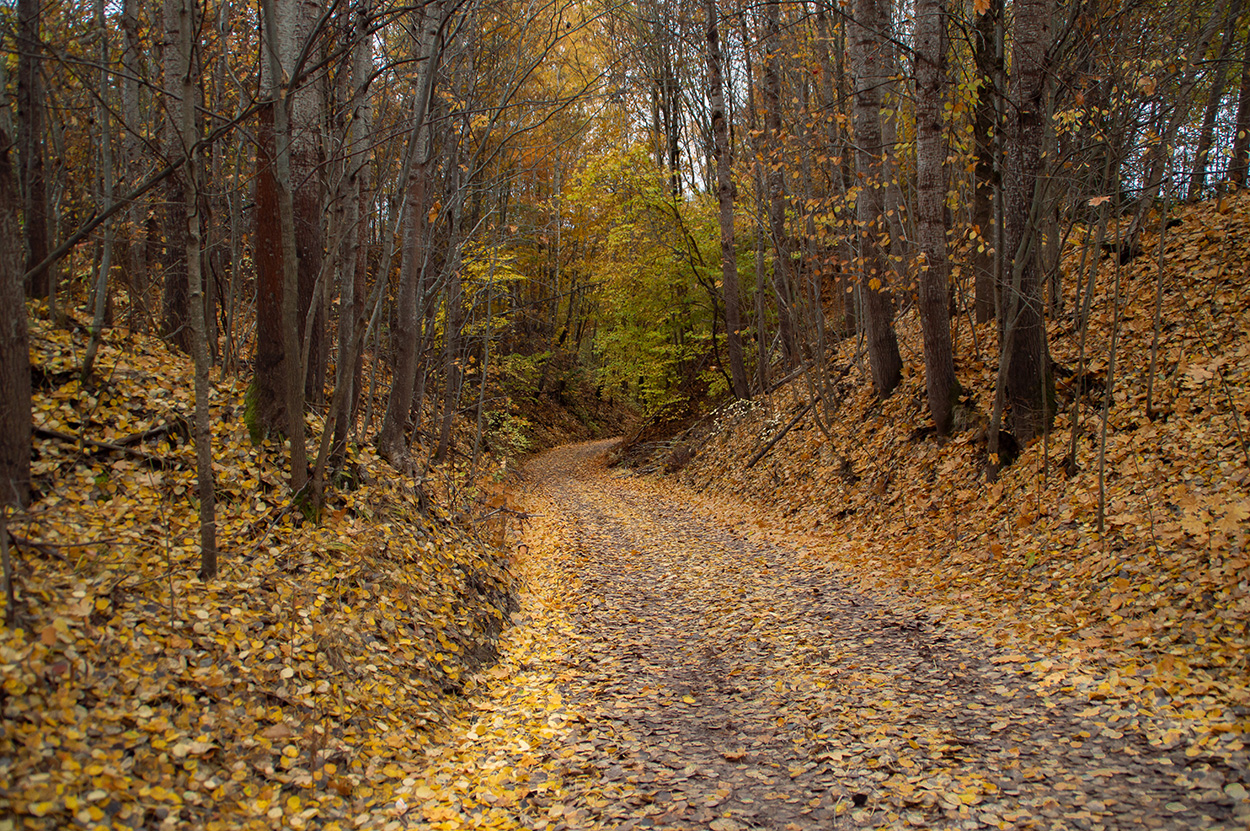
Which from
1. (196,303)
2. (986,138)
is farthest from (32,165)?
(986,138)

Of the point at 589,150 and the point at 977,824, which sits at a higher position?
the point at 589,150

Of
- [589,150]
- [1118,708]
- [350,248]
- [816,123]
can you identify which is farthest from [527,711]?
[589,150]

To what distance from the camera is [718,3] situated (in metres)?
15.4

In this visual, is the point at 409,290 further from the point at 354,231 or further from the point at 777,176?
the point at 777,176

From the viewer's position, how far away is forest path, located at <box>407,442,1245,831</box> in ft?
11.0

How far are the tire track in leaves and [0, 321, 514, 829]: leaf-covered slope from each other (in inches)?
48.6

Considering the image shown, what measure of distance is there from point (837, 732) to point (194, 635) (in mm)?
3780

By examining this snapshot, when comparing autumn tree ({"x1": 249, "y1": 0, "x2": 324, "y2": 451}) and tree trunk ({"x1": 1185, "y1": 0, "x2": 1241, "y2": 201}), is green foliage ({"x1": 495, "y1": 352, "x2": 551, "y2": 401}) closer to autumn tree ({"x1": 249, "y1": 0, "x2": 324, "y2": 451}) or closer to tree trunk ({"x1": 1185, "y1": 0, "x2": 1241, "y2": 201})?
autumn tree ({"x1": 249, "y1": 0, "x2": 324, "y2": 451})

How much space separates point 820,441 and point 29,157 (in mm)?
11257

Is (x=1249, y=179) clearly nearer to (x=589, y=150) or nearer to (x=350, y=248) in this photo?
(x=350, y=248)

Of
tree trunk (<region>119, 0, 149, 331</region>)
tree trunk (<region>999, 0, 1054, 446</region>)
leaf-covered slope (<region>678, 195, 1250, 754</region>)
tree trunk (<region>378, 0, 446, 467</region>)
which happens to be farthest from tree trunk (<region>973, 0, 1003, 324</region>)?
tree trunk (<region>119, 0, 149, 331</region>)

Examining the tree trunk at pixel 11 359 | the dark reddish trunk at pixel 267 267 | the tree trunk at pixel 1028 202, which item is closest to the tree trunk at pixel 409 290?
the dark reddish trunk at pixel 267 267

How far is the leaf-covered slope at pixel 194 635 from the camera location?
115 inches

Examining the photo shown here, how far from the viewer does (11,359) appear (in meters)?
3.81
